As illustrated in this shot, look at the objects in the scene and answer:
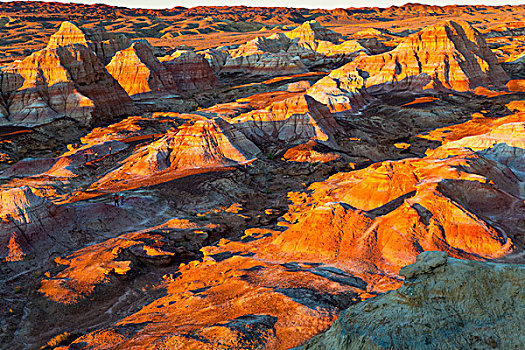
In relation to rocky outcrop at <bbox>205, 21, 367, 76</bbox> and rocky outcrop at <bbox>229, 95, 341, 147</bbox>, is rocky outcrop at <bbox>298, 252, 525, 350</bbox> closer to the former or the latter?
rocky outcrop at <bbox>229, 95, 341, 147</bbox>

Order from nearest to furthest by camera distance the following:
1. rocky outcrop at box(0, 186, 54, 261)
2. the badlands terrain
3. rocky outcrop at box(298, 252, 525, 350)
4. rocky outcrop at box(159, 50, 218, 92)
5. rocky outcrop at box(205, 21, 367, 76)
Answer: rocky outcrop at box(298, 252, 525, 350) < the badlands terrain < rocky outcrop at box(0, 186, 54, 261) < rocky outcrop at box(159, 50, 218, 92) < rocky outcrop at box(205, 21, 367, 76)

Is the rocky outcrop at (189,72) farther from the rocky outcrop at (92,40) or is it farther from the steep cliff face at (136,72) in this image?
the rocky outcrop at (92,40)

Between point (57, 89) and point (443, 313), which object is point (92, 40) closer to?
point (57, 89)

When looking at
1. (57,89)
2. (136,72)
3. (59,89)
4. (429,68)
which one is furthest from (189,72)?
(429,68)

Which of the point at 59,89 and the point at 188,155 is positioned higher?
the point at 59,89

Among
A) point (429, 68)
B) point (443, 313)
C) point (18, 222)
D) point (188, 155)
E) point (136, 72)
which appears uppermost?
point (443, 313)

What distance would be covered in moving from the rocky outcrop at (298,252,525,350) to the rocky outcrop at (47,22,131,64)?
8687 cm

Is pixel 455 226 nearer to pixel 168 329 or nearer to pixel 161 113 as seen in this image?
pixel 168 329

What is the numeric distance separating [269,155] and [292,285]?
93.7 feet

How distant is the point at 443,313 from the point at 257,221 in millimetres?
21216

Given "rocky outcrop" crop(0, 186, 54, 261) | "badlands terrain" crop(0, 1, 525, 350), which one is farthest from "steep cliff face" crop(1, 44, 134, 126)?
"rocky outcrop" crop(0, 186, 54, 261)

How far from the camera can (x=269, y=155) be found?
48.7 metres

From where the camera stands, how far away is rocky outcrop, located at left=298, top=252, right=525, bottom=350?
12398mm

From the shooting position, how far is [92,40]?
9962cm
